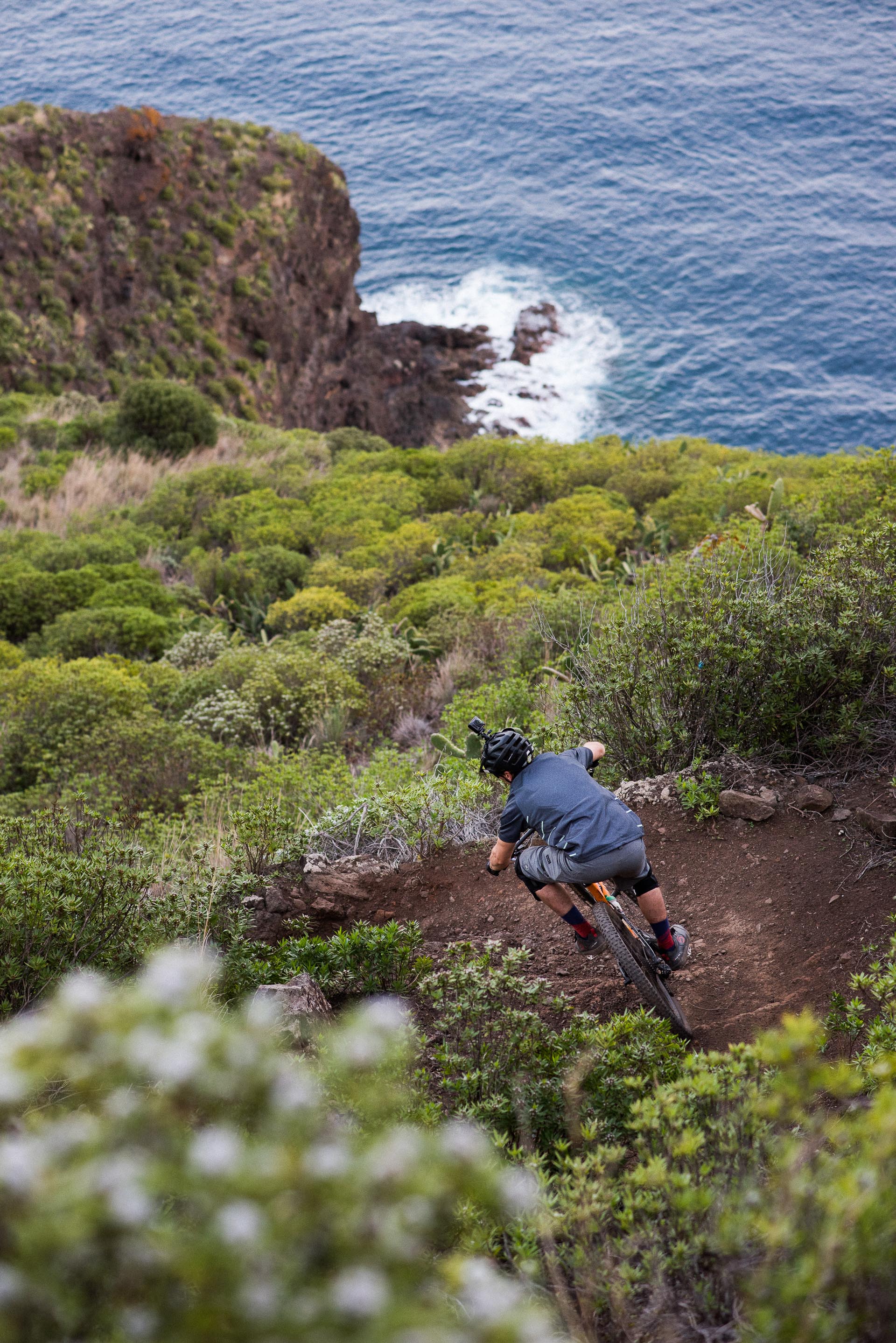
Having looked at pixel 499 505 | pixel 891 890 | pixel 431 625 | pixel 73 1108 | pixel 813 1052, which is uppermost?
pixel 813 1052

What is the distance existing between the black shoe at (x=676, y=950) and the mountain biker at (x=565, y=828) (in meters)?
0.13

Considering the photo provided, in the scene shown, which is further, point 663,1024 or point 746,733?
point 746,733

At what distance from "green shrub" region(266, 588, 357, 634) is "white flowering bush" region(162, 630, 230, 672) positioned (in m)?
1.31

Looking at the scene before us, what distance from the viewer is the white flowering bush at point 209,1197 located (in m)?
1.48

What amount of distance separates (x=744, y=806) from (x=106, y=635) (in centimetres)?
1001

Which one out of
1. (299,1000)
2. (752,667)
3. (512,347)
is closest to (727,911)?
(752,667)

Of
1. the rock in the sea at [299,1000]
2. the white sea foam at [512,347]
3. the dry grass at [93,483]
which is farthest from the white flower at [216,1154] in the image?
the white sea foam at [512,347]

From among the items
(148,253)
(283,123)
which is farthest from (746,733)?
(283,123)

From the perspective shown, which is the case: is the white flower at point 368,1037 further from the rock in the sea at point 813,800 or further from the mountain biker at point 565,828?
the rock in the sea at point 813,800

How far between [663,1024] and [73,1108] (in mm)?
2450

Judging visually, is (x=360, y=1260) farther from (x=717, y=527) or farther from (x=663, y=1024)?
(x=717, y=527)

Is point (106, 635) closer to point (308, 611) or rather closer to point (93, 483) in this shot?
point (308, 611)

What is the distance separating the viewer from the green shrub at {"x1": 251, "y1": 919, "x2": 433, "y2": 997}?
5.05 metres

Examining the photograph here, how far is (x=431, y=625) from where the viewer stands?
42.4 ft
